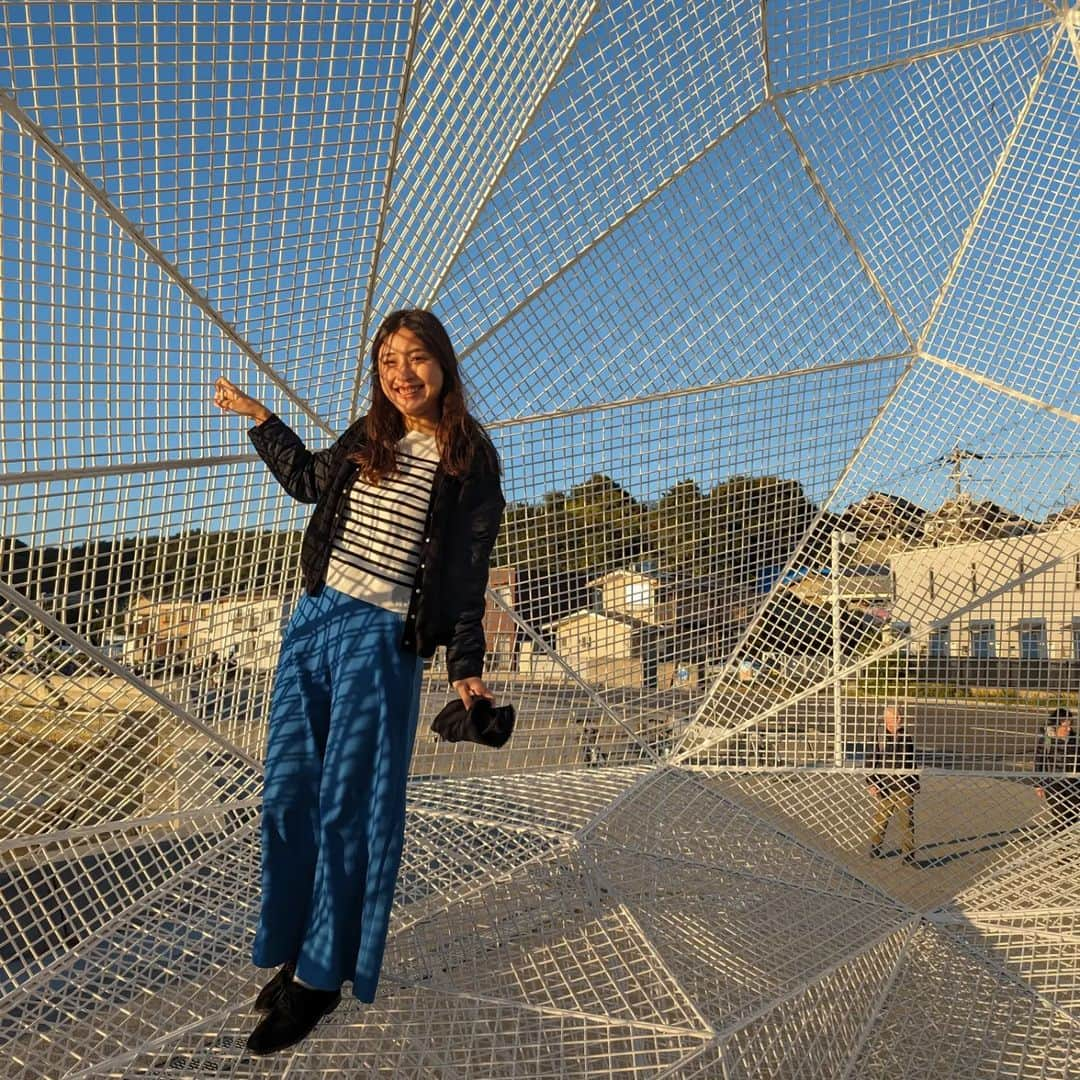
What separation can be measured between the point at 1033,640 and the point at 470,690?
2679 millimetres

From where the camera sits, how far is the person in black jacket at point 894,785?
3695mm

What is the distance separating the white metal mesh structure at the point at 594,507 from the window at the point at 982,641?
0.4 inches

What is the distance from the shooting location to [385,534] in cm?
206

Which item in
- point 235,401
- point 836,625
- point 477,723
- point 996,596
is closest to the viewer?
point 477,723

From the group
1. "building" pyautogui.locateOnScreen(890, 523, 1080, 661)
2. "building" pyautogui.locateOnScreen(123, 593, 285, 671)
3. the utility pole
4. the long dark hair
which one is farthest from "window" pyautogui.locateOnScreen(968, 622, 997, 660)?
the long dark hair

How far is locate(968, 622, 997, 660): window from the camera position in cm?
384

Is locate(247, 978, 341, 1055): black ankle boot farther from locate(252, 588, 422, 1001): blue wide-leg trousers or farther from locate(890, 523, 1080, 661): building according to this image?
locate(890, 523, 1080, 661): building

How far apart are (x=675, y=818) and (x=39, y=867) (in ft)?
5.66

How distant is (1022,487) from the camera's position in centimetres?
377

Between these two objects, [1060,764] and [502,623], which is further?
[1060,764]

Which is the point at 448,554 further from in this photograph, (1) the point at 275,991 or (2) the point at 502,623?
(2) the point at 502,623

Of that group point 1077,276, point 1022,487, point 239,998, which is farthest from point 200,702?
point 1077,276

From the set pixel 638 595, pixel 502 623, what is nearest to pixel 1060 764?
pixel 638 595

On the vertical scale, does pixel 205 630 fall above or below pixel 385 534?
below
